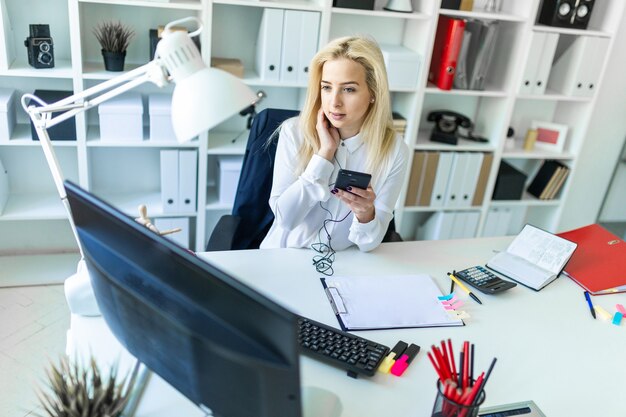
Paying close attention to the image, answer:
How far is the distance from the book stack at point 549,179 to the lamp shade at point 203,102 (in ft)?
9.13

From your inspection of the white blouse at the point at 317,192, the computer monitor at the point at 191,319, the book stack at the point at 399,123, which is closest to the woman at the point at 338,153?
the white blouse at the point at 317,192

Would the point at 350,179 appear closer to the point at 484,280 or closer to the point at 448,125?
the point at 484,280

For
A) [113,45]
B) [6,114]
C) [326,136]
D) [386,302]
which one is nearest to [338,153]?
[326,136]

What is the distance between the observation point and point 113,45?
2.53 meters

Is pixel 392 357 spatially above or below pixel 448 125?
below

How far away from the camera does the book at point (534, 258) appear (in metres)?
1.74

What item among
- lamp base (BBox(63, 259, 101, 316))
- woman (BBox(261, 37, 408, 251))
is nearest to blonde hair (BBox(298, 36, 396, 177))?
woman (BBox(261, 37, 408, 251))

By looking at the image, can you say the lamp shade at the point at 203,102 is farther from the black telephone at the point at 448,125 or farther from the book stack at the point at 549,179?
the book stack at the point at 549,179

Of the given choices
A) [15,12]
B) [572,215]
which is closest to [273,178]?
[15,12]

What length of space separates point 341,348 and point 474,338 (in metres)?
0.37

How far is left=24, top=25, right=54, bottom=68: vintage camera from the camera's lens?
2439 mm

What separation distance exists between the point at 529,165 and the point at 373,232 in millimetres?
2143

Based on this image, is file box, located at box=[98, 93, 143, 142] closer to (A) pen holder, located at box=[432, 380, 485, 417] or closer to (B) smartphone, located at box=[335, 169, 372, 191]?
(B) smartphone, located at box=[335, 169, 372, 191]

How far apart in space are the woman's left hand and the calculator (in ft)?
1.05
